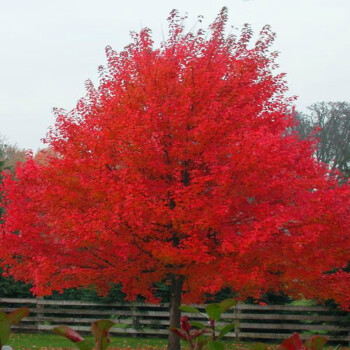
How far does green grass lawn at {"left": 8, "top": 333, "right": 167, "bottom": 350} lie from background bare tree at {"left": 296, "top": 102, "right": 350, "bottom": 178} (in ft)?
93.4

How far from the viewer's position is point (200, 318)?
18.1 metres

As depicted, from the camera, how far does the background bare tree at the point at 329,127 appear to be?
43859 mm

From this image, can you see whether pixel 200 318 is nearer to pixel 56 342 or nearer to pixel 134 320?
pixel 134 320

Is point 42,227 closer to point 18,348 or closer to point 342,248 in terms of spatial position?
point 18,348

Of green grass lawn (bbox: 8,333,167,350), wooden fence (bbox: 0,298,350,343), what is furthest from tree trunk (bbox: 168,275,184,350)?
wooden fence (bbox: 0,298,350,343)

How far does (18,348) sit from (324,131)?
34.8 meters

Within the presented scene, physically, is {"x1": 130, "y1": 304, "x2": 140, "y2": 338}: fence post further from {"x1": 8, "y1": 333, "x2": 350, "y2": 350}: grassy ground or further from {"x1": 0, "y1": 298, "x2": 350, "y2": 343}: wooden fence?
{"x1": 8, "y1": 333, "x2": 350, "y2": 350}: grassy ground

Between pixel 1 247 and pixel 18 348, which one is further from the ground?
pixel 1 247

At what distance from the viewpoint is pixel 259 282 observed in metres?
9.79

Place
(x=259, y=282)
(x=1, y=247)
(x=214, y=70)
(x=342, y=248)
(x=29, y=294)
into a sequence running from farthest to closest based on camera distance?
(x=29, y=294)
(x=1, y=247)
(x=214, y=70)
(x=342, y=248)
(x=259, y=282)

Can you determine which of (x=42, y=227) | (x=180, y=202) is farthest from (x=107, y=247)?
(x=180, y=202)

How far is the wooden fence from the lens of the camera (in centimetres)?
1652

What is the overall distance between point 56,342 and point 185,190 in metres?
9.77

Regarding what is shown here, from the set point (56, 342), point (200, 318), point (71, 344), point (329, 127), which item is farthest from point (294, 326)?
point (329, 127)
